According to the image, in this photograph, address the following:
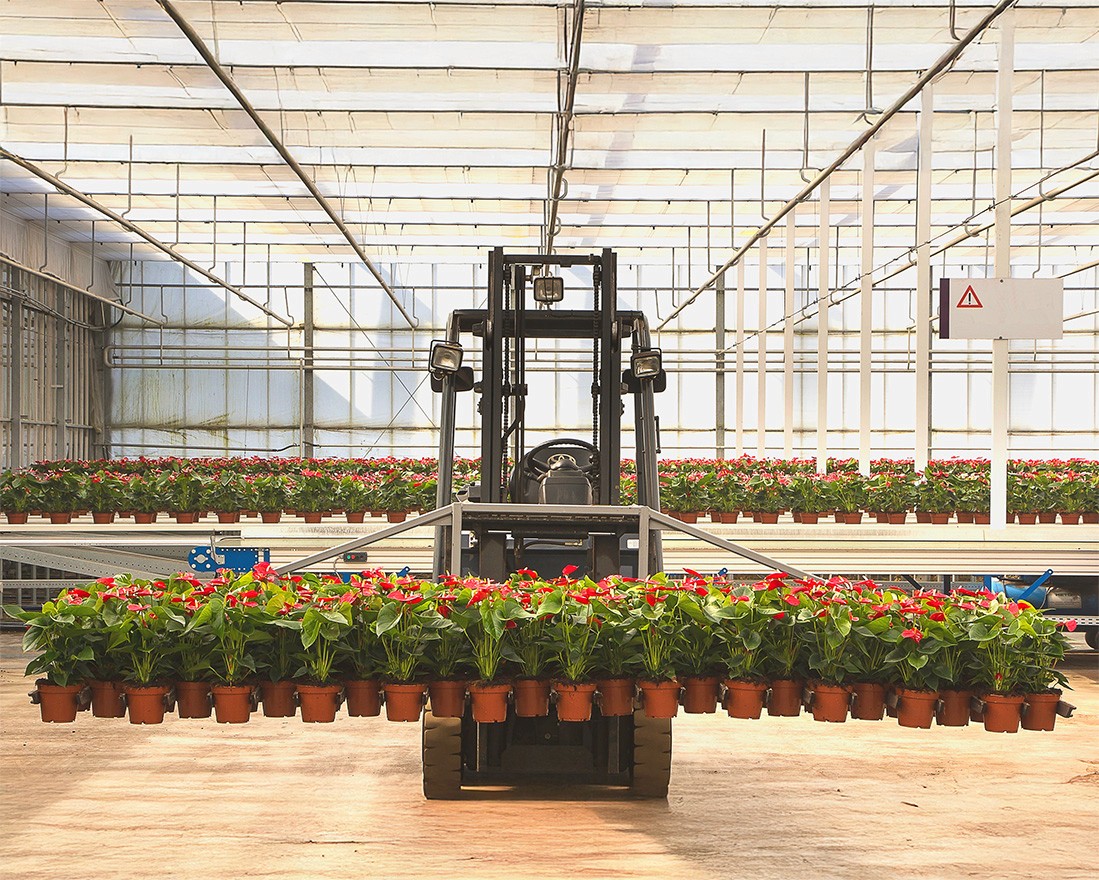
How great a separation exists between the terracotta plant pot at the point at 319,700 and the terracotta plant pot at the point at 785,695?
1.74 metres

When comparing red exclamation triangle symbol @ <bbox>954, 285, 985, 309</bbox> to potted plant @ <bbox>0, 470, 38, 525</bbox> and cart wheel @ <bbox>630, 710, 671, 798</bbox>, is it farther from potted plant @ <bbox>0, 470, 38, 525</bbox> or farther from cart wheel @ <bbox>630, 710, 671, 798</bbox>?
potted plant @ <bbox>0, 470, 38, 525</bbox>

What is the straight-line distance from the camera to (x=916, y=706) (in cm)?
478

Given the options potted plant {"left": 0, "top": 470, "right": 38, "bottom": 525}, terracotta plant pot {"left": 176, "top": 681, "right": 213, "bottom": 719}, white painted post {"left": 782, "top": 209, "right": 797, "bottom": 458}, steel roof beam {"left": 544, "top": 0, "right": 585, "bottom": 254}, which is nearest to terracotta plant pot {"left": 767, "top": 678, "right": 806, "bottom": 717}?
terracotta plant pot {"left": 176, "top": 681, "right": 213, "bottom": 719}

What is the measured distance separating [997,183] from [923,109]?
5.79 feet

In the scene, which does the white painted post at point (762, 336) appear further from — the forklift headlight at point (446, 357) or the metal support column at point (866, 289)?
the forklift headlight at point (446, 357)

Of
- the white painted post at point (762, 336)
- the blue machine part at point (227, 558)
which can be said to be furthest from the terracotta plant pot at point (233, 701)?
the white painted post at point (762, 336)

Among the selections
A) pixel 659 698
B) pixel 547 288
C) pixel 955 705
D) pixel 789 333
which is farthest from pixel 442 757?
pixel 789 333

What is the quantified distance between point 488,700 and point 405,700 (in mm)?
325

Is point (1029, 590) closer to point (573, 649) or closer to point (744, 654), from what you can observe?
point (744, 654)

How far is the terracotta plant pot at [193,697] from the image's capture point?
15.9 ft

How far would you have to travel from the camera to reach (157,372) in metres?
26.5

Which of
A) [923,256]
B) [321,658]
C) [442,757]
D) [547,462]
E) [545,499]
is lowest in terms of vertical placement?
[442,757]

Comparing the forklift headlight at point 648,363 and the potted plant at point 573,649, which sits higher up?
the forklift headlight at point 648,363

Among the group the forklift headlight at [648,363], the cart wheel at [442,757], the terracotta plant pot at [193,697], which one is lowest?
the cart wheel at [442,757]
